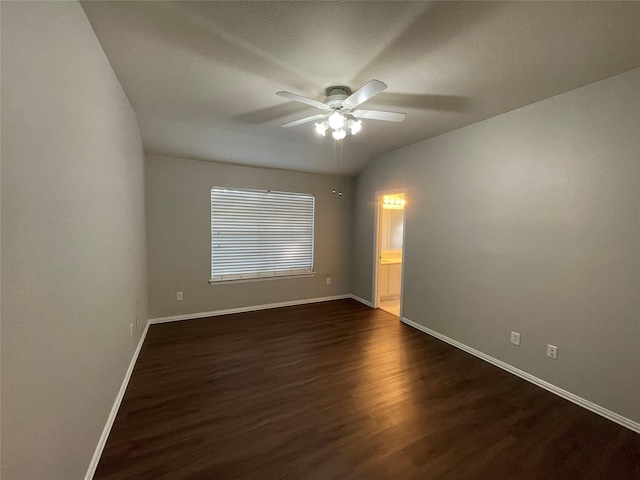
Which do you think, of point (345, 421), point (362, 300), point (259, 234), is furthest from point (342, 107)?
point (362, 300)

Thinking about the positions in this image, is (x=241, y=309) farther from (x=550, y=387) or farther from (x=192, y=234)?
(x=550, y=387)

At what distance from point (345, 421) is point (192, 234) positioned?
10.6ft

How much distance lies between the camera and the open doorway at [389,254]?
448cm

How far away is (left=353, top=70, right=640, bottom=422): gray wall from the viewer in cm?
196

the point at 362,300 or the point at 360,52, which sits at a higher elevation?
the point at 360,52

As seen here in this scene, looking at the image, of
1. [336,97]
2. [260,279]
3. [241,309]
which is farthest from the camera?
[260,279]

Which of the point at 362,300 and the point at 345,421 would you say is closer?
the point at 345,421

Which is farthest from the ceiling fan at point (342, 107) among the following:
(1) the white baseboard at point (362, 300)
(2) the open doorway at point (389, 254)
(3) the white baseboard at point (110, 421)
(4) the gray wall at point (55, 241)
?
(1) the white baseboard at point (362, 300)

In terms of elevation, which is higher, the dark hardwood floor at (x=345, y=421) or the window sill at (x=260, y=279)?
the window sill at (x=260, y=279)

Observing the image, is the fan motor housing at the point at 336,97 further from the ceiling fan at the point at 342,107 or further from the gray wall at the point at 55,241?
the gray wall at the point at 55,241

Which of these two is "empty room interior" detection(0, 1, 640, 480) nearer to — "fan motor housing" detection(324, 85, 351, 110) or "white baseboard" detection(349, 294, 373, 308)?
"fan motor housing" detection(324, 85, 351, 110)

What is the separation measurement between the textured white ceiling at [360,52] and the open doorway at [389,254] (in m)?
1.92

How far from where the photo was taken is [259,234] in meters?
4.42

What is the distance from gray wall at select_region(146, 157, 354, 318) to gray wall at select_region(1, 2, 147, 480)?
6.28ft
